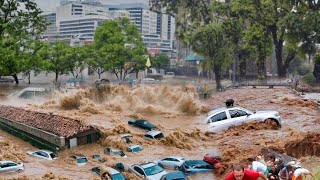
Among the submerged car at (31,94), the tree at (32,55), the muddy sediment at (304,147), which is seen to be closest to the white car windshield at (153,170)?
the muddy sediment at (304,147)

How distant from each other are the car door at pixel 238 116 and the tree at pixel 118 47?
39846 millimetres

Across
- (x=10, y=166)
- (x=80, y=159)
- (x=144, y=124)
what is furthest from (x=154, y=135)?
(x=10, y=166)

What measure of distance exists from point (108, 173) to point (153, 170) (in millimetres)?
1565

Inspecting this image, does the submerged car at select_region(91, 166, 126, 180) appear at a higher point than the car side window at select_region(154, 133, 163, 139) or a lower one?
lower

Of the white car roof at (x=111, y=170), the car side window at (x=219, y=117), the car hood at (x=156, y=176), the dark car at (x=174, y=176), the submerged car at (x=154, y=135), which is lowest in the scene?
the car hood at (x=156, y=176)

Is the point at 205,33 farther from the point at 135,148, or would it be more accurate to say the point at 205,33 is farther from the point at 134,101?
the point at 135,148

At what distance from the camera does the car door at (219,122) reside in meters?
22.4

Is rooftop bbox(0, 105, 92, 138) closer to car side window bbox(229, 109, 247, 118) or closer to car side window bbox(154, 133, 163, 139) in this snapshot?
car side window bbox(154, 133, 163, 139)

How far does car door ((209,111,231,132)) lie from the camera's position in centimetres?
2244

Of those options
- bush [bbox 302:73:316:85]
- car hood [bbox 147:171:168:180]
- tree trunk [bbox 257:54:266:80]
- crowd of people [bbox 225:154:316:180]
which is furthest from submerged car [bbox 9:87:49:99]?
crowd of people [bbox 225:154:316:180]

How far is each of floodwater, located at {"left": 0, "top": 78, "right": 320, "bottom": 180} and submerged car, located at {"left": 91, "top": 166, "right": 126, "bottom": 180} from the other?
11.4 inches

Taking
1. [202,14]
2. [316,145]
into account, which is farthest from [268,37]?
[316,145]

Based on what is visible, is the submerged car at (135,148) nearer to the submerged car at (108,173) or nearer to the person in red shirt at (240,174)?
the submerged car at (108,173)

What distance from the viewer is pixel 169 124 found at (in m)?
27.7
